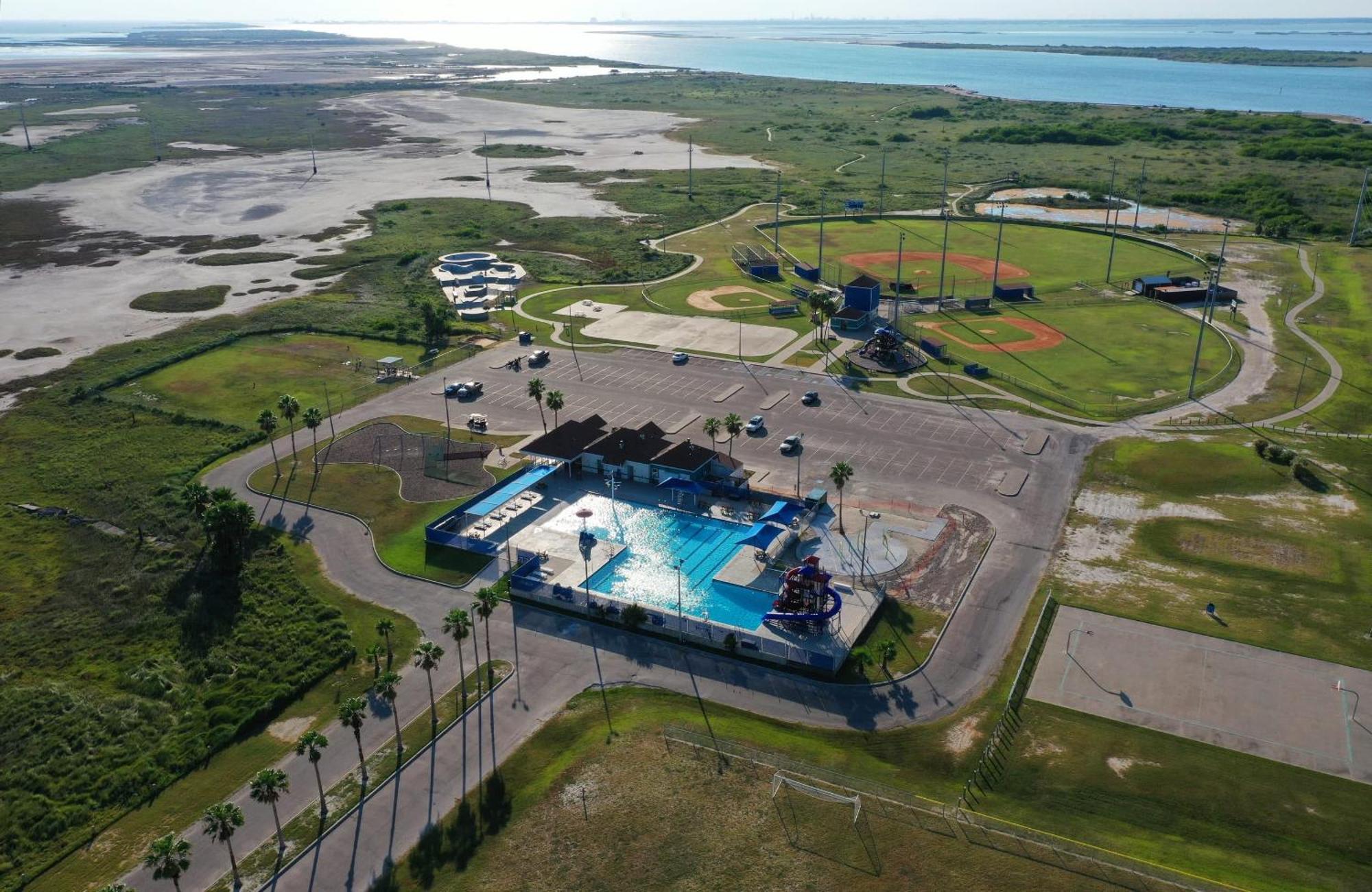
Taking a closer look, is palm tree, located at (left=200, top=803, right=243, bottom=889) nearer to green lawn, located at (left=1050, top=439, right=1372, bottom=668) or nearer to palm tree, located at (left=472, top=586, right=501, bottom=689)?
palm tree, located at (left=472, top=586, right=501, bottom=689)

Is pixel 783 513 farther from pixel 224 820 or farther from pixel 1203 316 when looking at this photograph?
pixel 1203 316

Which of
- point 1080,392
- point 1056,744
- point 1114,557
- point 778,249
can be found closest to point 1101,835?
point 1056,744

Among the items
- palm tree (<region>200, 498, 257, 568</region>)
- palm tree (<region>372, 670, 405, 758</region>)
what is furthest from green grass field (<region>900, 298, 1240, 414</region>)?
palm tree (<region>200, 498, 257, 568</region>)

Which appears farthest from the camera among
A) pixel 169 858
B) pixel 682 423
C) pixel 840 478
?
pixel 682 423

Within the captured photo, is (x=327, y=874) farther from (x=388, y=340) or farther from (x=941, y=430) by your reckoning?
(x=388, y=340)

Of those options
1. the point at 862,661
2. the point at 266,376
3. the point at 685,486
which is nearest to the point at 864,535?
the point at 685,486

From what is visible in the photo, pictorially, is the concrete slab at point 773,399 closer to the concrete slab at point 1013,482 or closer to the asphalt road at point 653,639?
the asphalt road at point 653,639
